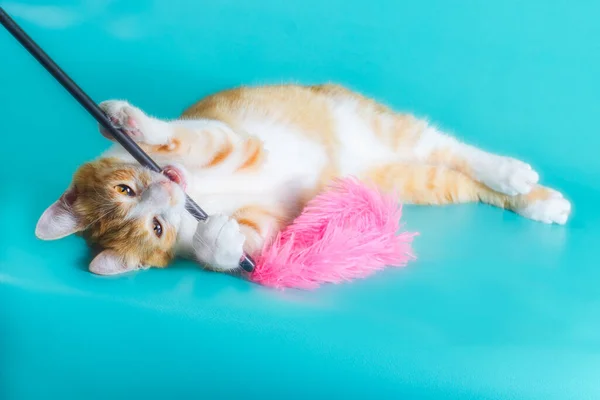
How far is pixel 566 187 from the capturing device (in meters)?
2.16

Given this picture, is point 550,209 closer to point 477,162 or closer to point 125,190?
point 477,162

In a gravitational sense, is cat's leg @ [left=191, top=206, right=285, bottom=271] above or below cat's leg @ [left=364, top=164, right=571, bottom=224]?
below

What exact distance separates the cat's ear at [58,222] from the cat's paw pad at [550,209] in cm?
117

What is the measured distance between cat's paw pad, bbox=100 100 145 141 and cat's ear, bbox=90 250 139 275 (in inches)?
10.2

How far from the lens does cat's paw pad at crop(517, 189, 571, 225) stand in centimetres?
182

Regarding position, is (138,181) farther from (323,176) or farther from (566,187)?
(566,187)

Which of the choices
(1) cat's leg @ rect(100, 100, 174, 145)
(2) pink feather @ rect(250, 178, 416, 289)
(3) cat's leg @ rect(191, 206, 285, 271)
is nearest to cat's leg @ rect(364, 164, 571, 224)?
(2) pink feather @ rect(250, 178, 416, 289)

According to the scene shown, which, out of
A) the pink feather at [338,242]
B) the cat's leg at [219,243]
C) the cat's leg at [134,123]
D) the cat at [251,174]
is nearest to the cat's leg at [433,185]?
the cat at [251,174]

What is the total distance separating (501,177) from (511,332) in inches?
27.2

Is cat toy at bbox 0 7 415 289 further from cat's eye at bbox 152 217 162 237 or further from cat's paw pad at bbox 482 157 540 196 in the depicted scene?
cat's paw pad at bbox 482 157 540 196

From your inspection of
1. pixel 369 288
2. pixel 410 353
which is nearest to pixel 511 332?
pixel 410 353

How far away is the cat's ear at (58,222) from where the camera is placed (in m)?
1.41

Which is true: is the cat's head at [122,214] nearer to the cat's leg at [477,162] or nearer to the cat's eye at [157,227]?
the cat's eye at [157,227]

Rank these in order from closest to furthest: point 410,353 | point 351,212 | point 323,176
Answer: point 410,353
point 351,212
point 323,176
